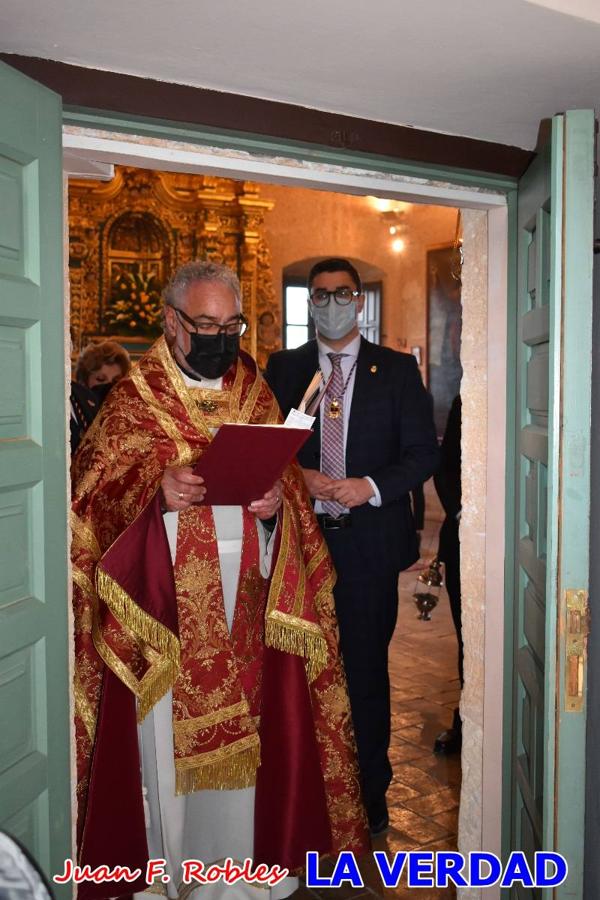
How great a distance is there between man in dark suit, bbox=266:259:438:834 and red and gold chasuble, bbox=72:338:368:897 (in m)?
0.39

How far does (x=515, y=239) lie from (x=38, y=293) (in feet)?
5.15

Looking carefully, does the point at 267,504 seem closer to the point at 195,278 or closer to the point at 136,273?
the point at 195,278

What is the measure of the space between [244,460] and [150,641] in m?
0.65

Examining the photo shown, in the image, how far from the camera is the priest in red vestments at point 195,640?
8.96 ft

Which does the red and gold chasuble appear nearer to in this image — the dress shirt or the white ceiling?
the dress shirt

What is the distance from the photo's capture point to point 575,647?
2090mm

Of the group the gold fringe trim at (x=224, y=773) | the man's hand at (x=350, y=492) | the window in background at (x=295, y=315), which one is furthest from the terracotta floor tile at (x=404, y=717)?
the window in background at (x=295, y=315)

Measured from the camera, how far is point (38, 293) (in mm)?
2123

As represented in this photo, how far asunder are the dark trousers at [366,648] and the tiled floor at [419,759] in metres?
0.27

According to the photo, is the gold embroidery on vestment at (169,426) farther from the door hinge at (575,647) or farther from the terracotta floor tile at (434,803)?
the terracotta floor tile at (434,803)

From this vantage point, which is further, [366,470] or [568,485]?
[366,470]

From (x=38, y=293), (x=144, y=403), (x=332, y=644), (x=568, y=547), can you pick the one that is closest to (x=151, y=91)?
(x=38, y=293)

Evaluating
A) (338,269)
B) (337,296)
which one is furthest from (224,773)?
(338,269)

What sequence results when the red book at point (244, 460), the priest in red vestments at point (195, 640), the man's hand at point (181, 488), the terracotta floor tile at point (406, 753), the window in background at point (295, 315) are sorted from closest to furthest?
the red book at point (244, 460), the man's hand at point (181, 488), the priest in red vestments at point (195, 640), the terracotta floor tile at point (406, 753), the window in background at point (295, 315)
